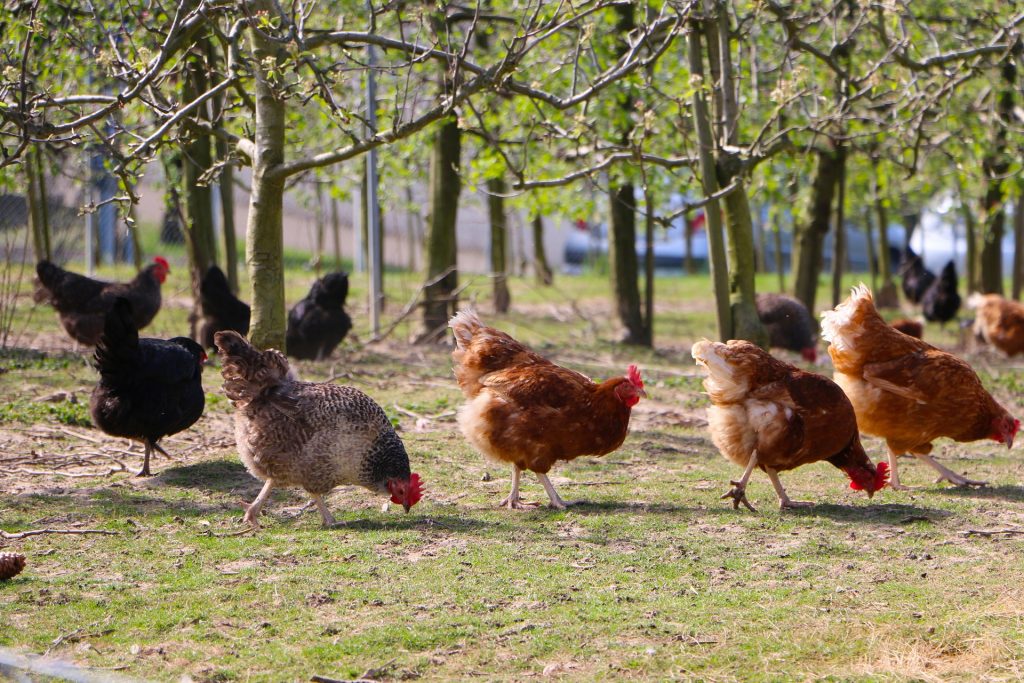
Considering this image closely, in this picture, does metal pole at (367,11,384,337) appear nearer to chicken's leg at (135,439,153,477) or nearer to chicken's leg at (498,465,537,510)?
chicken's leg at (135,439,153,477)

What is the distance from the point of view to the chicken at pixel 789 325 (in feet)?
45.2

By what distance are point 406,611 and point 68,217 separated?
894cm

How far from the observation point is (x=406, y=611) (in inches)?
Result: 190

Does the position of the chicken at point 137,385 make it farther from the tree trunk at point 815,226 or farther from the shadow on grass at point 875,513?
the tree trunk at point 815,226

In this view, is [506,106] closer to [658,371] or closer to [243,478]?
[658,371]

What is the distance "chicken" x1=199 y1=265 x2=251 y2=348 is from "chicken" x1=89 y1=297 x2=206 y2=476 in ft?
12.2

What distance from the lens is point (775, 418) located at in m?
6.39

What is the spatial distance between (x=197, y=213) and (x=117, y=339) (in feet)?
18.0

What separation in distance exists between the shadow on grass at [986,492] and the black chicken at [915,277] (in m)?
11.9

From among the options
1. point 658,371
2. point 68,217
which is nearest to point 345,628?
point 658,371

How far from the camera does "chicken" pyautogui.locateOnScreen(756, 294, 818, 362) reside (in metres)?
13.8

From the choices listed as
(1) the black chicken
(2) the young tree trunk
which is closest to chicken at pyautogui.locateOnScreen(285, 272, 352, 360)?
(2) the young tree trunk

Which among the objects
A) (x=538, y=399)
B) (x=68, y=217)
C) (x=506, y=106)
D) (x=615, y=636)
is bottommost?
(x=615, y=636)

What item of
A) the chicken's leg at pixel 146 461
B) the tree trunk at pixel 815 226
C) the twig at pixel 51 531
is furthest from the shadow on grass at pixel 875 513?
the tree trunk at pixel 815 226
